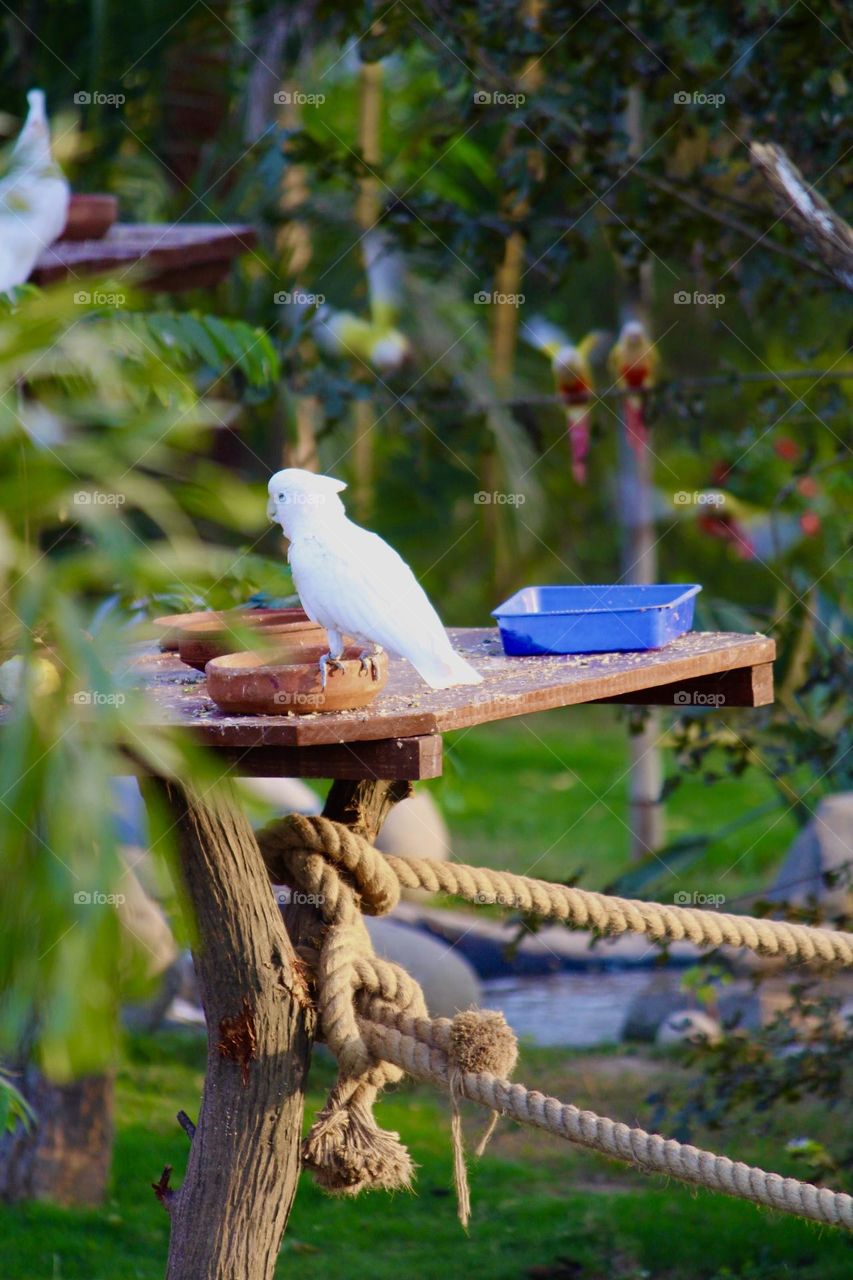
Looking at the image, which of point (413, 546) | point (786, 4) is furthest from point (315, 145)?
point (413, 546)

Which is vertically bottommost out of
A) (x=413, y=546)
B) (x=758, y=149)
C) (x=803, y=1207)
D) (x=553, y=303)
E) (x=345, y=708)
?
(x=803, y=1207)

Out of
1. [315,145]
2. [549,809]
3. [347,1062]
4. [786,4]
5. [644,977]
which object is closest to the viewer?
[347,1062]

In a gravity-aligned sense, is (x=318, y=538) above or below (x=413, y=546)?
below

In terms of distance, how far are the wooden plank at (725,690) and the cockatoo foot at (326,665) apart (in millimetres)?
591

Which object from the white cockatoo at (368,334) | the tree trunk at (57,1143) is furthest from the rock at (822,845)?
the tree trunk at (57,1143)

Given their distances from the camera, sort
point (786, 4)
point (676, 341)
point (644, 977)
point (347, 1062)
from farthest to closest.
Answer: point (676, 341) < point (644, 977) < point (786, 4) < point (347, 1062)

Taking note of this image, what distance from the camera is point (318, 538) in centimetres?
162

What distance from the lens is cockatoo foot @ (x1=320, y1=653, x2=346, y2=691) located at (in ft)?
4.72

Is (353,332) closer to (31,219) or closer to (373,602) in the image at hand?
(31,219)

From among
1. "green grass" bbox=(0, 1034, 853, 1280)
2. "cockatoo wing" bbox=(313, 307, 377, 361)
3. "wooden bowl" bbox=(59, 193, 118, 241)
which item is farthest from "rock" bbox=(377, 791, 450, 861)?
"wooden bowl" bbox=(59, 193, 118, 241)

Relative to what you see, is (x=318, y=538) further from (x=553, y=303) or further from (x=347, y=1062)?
(x=553, y=303)

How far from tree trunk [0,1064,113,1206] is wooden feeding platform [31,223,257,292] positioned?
5.63 ft

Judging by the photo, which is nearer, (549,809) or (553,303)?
(549,809)

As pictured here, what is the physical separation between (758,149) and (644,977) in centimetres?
343
